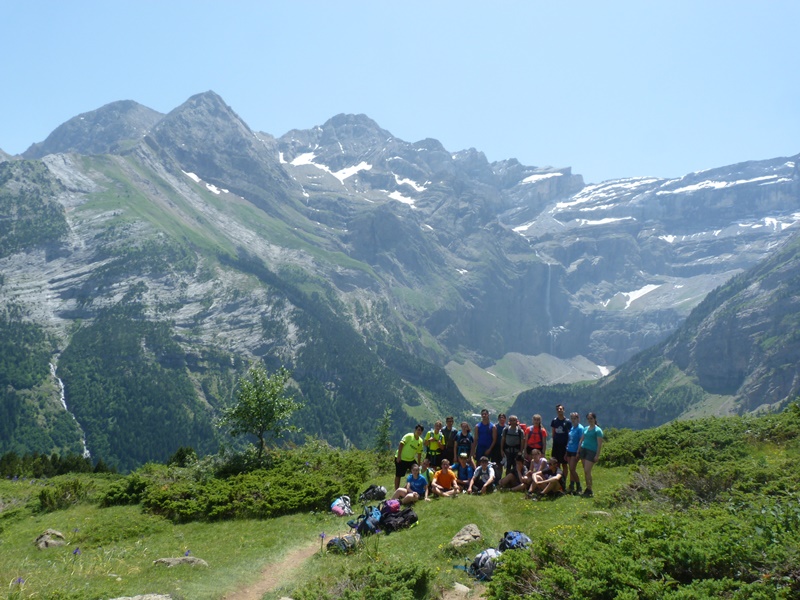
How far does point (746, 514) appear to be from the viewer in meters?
10.7

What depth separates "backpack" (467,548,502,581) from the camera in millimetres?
12555

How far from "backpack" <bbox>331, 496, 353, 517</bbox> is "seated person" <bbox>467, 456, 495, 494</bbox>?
475 cm

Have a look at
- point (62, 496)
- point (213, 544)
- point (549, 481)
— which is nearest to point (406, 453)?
point (549, 481)

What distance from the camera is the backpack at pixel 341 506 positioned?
65.9 ft

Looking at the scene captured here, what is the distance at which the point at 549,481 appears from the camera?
19141mm

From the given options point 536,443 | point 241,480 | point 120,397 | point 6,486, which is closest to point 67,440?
point 120,397

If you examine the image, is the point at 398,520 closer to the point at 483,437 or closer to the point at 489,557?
the point at 489,557

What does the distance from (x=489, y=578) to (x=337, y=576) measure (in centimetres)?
362

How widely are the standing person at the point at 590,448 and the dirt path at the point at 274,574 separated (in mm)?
9824

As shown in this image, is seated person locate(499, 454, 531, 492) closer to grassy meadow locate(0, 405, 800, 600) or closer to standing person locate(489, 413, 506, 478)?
standing person locate(489, 413, 506, 478)

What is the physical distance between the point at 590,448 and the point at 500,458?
3996 millimetres

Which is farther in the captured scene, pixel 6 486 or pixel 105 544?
pixel 6 486

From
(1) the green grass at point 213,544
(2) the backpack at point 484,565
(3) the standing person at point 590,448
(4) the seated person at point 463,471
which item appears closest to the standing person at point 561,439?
(3) the standing person at point 590,448

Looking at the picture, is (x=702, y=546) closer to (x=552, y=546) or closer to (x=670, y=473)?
(x=552, y=546)
